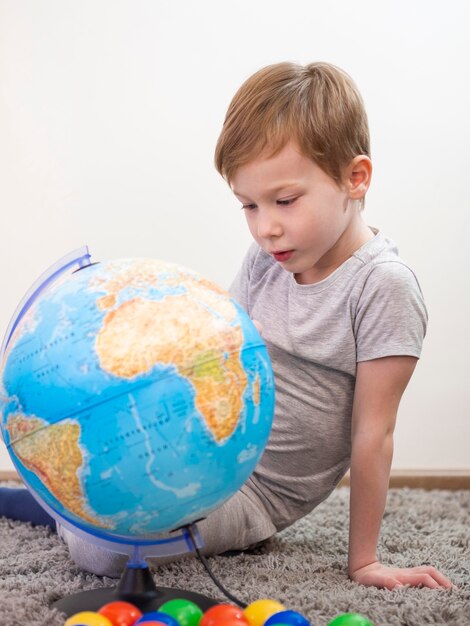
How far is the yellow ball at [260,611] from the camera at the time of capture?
3.79 ft

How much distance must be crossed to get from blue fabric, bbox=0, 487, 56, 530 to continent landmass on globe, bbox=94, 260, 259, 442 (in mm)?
931

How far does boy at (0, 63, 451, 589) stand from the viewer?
1437 millimetres

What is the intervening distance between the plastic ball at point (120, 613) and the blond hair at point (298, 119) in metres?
0.76

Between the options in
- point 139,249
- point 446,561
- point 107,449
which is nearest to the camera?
point 107,449

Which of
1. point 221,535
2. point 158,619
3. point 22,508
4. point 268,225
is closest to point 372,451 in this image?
point 221,535

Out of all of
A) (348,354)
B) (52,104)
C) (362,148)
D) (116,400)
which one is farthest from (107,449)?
(52,104)

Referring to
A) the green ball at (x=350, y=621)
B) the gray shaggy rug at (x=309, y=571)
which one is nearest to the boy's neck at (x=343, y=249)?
the gray shaggy rug at (x=309, y=571)

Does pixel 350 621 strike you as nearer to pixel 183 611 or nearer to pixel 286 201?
pixel 183 611

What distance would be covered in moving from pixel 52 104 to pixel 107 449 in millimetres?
1655

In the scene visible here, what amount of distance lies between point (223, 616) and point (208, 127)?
164 cm

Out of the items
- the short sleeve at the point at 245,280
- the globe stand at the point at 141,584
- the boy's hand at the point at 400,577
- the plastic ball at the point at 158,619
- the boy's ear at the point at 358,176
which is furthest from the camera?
the short sleeve at the point at 245,280

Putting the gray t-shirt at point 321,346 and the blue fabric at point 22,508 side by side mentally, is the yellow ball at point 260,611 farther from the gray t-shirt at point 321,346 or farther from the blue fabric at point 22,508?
the blue fabric at point 22,508

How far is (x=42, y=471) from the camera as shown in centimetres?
112

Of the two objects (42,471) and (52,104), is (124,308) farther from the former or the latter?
(52,104)
